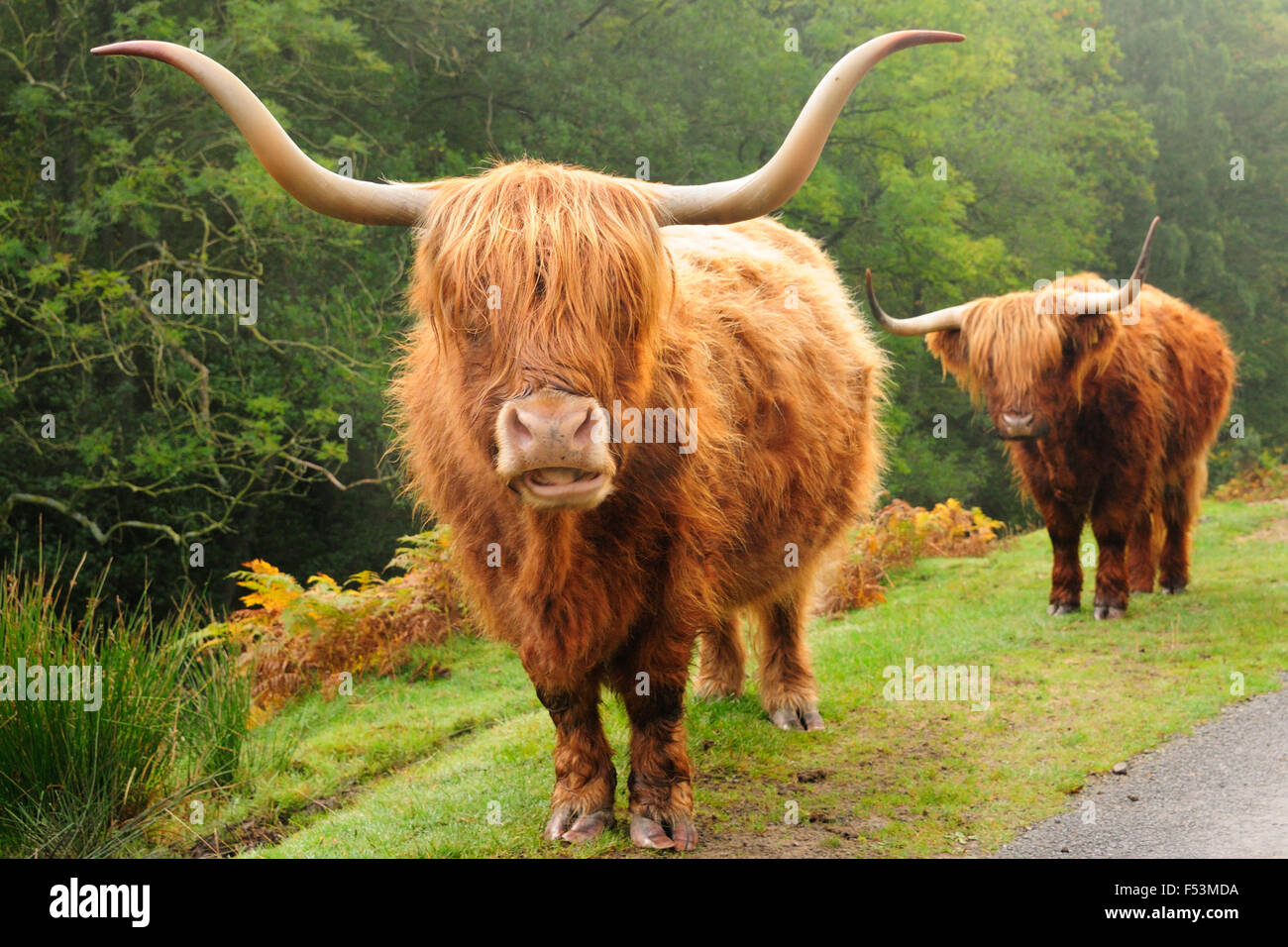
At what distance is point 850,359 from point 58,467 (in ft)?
29.0

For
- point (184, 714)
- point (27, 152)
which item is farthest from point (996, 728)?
point (27, 152)

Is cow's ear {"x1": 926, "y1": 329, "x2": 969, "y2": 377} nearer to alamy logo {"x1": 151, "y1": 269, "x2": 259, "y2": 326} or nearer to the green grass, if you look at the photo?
the green grass

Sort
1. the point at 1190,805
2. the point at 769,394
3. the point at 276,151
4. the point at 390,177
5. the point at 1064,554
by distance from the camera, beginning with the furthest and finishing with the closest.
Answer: the point at 390,177 → the point at 1064,554 → the point at 769,394 → the point at 1190,805 → the point at 276,151

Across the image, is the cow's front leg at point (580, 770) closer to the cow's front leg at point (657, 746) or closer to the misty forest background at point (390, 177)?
the cow's front leg at point (657, 746)

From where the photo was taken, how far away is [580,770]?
3486 millimetres

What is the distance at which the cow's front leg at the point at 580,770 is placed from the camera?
11.3 feet

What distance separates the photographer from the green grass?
12.2ft

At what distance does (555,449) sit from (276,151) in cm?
A: 103

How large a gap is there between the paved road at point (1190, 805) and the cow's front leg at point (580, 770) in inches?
48.5

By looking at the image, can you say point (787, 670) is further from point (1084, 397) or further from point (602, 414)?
point (1084, 397)

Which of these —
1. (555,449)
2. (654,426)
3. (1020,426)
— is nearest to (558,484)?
(555,449)

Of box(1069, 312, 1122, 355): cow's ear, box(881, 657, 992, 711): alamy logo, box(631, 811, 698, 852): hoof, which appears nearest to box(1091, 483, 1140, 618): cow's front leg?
box(1069, 312, 1122, 355): cow's ear

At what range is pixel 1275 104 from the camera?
2352 cm

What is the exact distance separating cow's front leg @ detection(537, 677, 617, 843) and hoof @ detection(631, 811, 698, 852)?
0.41 feet
